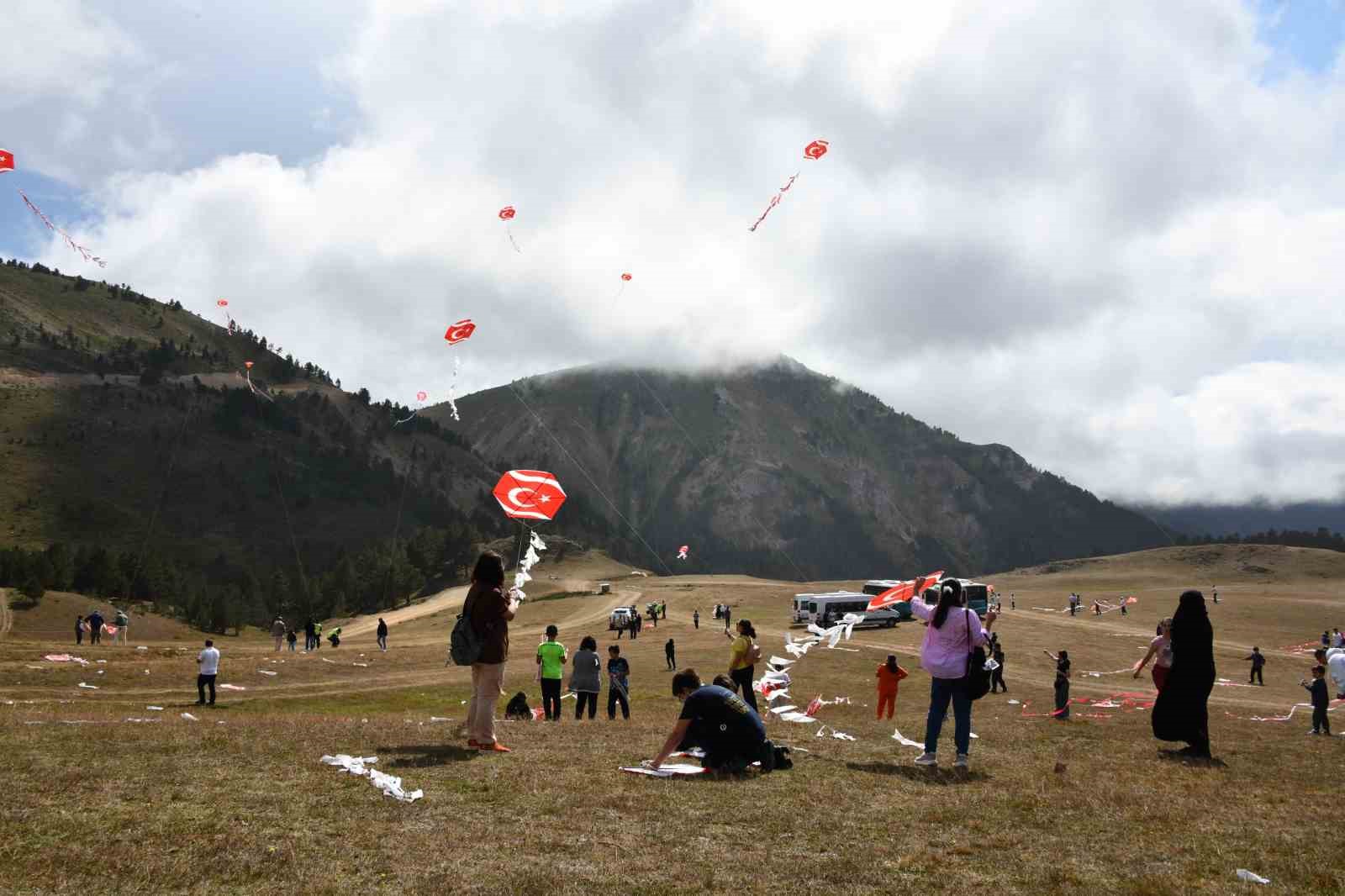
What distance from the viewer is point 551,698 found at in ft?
66.4

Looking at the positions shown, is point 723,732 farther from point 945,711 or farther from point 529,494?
point 529,494

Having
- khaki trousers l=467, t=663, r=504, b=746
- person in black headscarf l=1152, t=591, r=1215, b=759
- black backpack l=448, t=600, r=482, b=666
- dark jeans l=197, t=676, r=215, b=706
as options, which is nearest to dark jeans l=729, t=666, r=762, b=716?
khaki trousers l=467, t=663, r=504, b=746

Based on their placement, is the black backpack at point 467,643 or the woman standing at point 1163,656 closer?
the black backpack at point 467,643

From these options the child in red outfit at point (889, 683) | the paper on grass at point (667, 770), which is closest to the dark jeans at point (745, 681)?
the paper on grass at point (667, 770)

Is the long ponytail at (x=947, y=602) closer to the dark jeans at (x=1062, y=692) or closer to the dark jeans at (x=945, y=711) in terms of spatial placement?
the dark jeans at (x=945, y=711)

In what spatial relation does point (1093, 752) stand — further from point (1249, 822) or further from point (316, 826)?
point (316, 826)

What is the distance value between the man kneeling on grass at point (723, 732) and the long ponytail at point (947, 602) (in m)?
2.85

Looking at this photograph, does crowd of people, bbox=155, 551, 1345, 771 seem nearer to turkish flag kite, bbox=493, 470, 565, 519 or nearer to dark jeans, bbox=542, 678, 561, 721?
dark jeans, bbox=542, 678, 561, 721

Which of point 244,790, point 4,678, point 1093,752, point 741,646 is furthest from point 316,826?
point 4,678

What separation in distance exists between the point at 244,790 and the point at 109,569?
4598 inches

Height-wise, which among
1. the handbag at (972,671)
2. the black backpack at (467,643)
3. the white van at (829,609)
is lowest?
the white van at (829,609)

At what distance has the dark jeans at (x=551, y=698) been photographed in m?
20.0

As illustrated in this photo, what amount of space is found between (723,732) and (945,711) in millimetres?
3229

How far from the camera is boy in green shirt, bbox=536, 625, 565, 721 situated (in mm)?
19812
